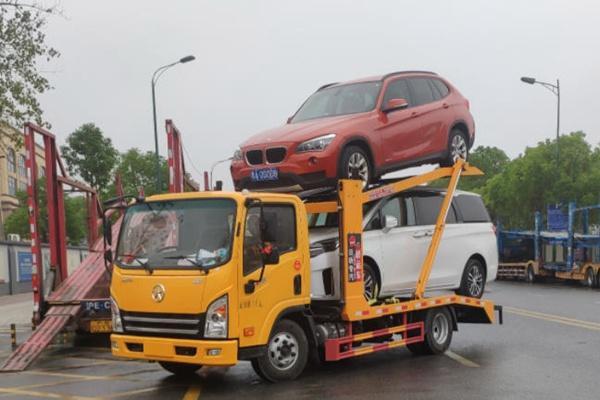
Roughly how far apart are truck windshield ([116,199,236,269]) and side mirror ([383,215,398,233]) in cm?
246

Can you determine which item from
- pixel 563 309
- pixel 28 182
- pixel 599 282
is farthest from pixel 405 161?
pixel 599 282

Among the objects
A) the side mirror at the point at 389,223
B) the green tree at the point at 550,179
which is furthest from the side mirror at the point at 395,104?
the green tree at the point at 550,179

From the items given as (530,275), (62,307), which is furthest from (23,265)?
(62,307)

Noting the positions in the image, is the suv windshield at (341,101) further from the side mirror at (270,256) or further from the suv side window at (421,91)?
the side mirror at (270,256)

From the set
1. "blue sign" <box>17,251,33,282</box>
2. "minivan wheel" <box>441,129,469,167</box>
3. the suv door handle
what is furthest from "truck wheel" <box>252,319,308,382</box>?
"blue sign" <box>17,251,33,282</box>

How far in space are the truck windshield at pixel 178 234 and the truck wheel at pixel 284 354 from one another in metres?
1.17

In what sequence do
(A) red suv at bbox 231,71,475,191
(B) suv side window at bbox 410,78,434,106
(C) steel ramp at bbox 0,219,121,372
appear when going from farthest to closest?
(C) steel ramp at bbox 0,219,121,372
(B) suv side window at bbox 410,78,434,106
(A) red suv at bbox 231,71,475,191

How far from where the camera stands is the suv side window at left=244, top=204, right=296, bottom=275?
7578 mm

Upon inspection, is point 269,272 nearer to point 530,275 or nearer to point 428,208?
point 428,208

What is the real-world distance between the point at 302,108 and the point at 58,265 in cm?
503

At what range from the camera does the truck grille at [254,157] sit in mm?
9023

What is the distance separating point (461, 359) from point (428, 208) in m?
2.12

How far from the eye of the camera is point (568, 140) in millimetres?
39438

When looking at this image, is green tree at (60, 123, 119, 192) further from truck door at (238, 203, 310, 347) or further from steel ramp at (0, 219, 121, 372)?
truck door at (238, 203, 310, 347)
